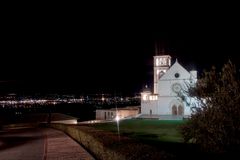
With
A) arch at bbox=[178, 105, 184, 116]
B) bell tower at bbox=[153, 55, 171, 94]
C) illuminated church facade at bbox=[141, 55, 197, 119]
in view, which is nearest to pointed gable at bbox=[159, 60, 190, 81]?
illuminated church facade at bbox=[141, 55, 197, 119]

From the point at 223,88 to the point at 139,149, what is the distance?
3.12 metres

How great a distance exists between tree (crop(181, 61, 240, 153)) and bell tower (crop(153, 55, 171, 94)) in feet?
170

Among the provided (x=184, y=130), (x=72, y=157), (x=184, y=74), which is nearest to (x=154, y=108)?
(x=184, y=74)

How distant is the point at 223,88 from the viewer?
1078 centimetres

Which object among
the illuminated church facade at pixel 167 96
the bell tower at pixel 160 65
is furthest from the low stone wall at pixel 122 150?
the bell tower at pixel 160 65

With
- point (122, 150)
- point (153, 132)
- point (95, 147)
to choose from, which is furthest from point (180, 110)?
point (122, 150)

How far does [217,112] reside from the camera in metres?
10.5

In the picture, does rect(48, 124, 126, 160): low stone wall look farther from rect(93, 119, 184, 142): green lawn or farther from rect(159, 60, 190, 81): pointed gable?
rect(159, 60, 190, 81): pointed gable

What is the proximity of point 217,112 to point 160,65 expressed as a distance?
175ft

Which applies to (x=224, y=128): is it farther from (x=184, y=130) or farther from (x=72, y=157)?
(x=72, y=157)

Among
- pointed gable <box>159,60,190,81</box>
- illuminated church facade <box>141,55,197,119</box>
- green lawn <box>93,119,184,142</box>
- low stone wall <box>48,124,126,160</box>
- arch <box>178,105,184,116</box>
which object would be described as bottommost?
green lawn <box>93,119,184,142</box>

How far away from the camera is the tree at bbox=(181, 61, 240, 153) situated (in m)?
10.4

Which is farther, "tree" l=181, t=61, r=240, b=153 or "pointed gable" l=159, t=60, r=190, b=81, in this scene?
"pointed gable" l=159, t=60, r=190, b=81

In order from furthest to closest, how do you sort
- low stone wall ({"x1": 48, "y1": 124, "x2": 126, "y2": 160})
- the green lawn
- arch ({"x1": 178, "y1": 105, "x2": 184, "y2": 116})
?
arch ({"x1": 178, "y1": 105, "x2": 184, "y2": 116}) → the green lawn → low stone wall ({"x1": 48, "y1": 124, "x2": 126, "y2": 160})
